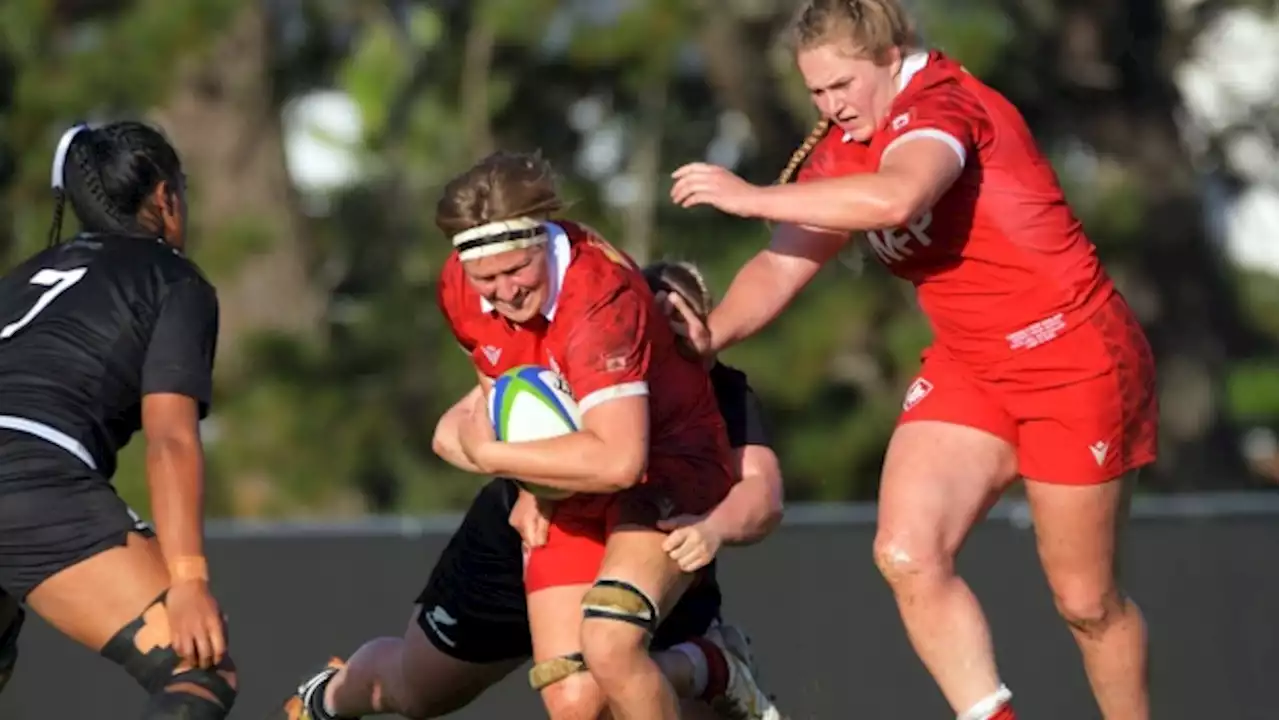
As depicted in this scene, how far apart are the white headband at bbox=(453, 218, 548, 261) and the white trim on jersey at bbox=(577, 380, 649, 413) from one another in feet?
1.27

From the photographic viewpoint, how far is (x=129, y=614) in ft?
17.7

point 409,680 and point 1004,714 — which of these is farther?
point 409,680

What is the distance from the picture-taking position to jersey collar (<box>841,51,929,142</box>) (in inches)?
225

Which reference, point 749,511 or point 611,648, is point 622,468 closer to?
point 611,648

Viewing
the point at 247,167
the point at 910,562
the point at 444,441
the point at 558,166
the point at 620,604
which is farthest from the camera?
the point at 247,167

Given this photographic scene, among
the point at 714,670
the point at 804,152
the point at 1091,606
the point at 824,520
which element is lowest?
the point at 824,520

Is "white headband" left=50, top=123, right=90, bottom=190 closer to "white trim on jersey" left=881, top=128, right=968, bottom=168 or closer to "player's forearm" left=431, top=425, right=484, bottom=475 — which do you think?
"player's forearm" left=431, top=425, right=484, bottom=475

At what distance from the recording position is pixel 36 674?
840cm

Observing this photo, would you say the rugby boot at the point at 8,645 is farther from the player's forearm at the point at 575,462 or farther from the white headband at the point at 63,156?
the player's forearm at the point at 575,462

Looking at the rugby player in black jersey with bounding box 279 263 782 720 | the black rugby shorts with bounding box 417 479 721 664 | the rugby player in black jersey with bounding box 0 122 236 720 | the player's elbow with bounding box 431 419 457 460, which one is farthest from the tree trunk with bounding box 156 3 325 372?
the rugby player in black jersey with bounding box 0 122 236 720

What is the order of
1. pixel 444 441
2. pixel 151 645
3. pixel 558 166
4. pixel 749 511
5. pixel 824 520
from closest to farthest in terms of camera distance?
pixel 151 645, pixel 749 511, pixel 444 441, pixel 824 520, pixel 558 166

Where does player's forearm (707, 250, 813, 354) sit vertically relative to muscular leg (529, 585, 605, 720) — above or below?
above

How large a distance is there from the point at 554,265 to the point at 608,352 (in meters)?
0.28

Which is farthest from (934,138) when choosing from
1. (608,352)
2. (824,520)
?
(824,520)
